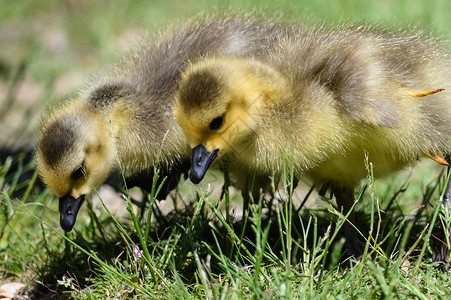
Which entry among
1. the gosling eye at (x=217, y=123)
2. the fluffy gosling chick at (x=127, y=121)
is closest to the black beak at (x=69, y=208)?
the fluffy gosling chick at (x=127, y=121)

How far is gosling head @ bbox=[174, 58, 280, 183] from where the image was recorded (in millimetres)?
2422

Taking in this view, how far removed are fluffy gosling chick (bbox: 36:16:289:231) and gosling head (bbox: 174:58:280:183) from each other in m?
0.35

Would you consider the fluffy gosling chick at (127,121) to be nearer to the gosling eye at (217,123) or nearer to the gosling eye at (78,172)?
the gosling eye at (78,172)

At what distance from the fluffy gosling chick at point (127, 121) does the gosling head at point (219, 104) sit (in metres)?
0.35

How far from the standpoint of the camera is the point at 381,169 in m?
2.64

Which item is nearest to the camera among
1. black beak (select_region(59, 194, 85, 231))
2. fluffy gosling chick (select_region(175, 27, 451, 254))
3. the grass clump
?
the grass clump

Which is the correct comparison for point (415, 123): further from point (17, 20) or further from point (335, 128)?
point (17, 20)

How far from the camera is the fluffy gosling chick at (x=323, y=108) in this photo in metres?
2.40

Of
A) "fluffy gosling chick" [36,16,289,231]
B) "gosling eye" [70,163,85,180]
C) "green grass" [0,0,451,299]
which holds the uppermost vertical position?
"fluffy gosling chick" [36,16,289,231]

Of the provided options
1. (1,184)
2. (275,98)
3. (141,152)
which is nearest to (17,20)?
(1,184)

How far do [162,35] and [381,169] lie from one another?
141 cm

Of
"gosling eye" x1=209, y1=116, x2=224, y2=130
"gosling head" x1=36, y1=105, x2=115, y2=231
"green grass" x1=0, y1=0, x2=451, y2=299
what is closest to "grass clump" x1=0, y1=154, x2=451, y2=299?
"green grass" x1=0, y1=0, x2=451, y2=299

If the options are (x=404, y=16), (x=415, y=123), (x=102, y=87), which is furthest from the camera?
(x=404, y=16)

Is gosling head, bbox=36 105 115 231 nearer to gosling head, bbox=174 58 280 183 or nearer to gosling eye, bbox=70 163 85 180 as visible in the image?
gosling eye, bbox=70 163 85 180
